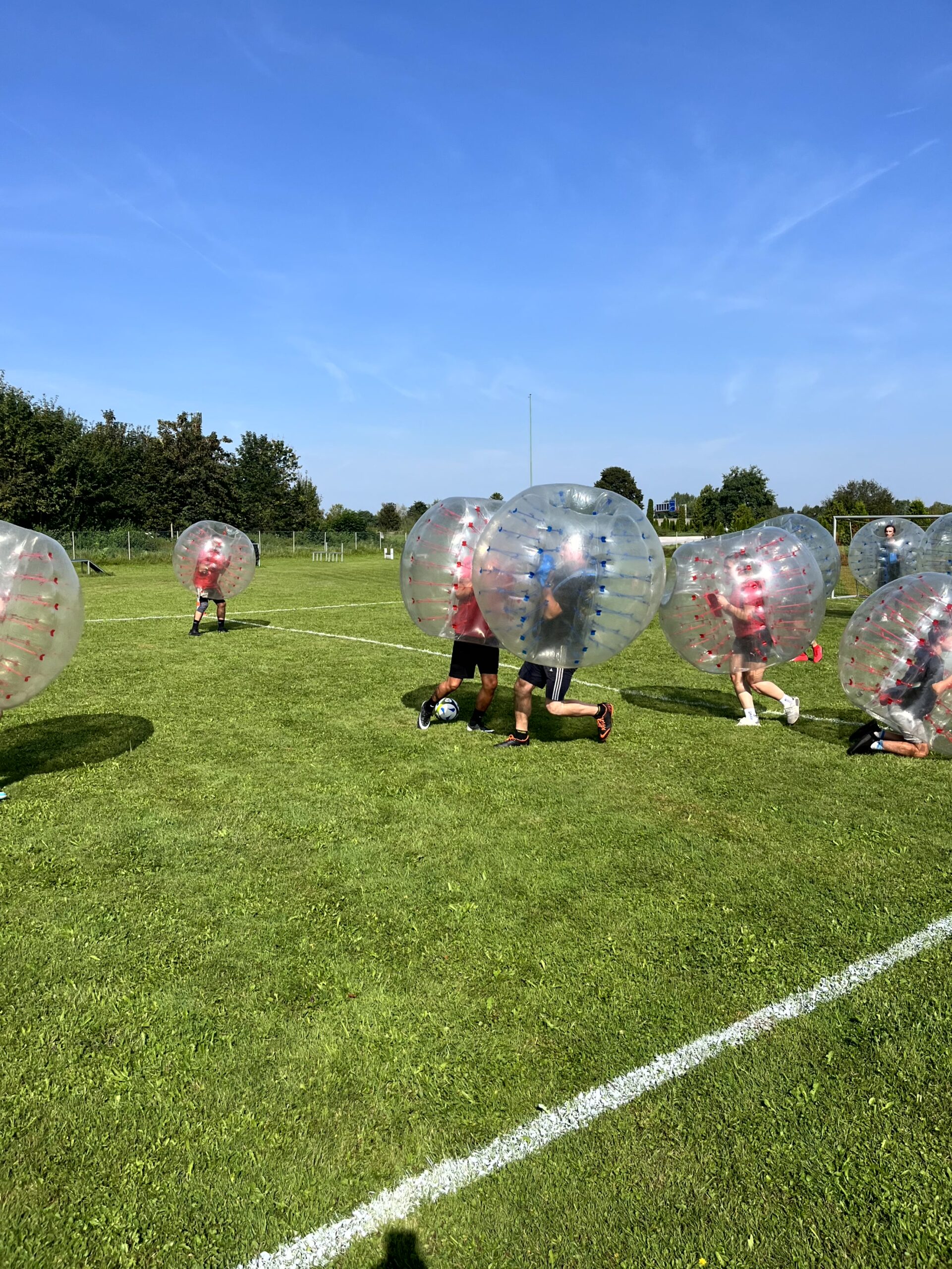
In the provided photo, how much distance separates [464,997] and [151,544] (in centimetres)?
4491

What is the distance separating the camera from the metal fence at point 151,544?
41.1 m

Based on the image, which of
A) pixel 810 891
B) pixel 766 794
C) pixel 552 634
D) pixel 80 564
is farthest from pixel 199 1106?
pixel 80 564

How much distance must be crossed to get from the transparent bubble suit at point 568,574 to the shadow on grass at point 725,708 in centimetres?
319

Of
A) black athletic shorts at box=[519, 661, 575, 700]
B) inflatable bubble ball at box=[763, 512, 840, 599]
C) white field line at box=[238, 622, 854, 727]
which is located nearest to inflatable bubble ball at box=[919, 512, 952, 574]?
inflatable bubble ball at box=[763, 512, 840, 599]

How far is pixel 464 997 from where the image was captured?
353 cm

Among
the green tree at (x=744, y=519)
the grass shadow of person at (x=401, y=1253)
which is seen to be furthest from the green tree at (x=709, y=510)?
the grass shadow of person at (x=401, y=1253)

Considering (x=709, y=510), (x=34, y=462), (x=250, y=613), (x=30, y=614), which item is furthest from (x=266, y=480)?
(x=30, y=614)

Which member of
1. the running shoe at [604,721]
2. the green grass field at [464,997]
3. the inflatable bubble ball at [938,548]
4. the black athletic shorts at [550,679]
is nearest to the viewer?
the green grass field at [464,997]

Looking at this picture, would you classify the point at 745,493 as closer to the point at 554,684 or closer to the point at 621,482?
the point at 621,482

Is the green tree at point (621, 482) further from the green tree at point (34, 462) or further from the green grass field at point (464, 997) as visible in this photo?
the green grass field at point (464, 997)

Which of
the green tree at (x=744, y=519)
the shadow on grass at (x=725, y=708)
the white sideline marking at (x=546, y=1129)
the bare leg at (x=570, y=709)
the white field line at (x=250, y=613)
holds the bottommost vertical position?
the white sideline marking at (x=546, y=1129)

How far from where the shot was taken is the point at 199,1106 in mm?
2861

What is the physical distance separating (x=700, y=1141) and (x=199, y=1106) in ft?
5.62

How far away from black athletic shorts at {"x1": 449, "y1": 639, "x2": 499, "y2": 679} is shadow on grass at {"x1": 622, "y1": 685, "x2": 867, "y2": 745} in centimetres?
225
